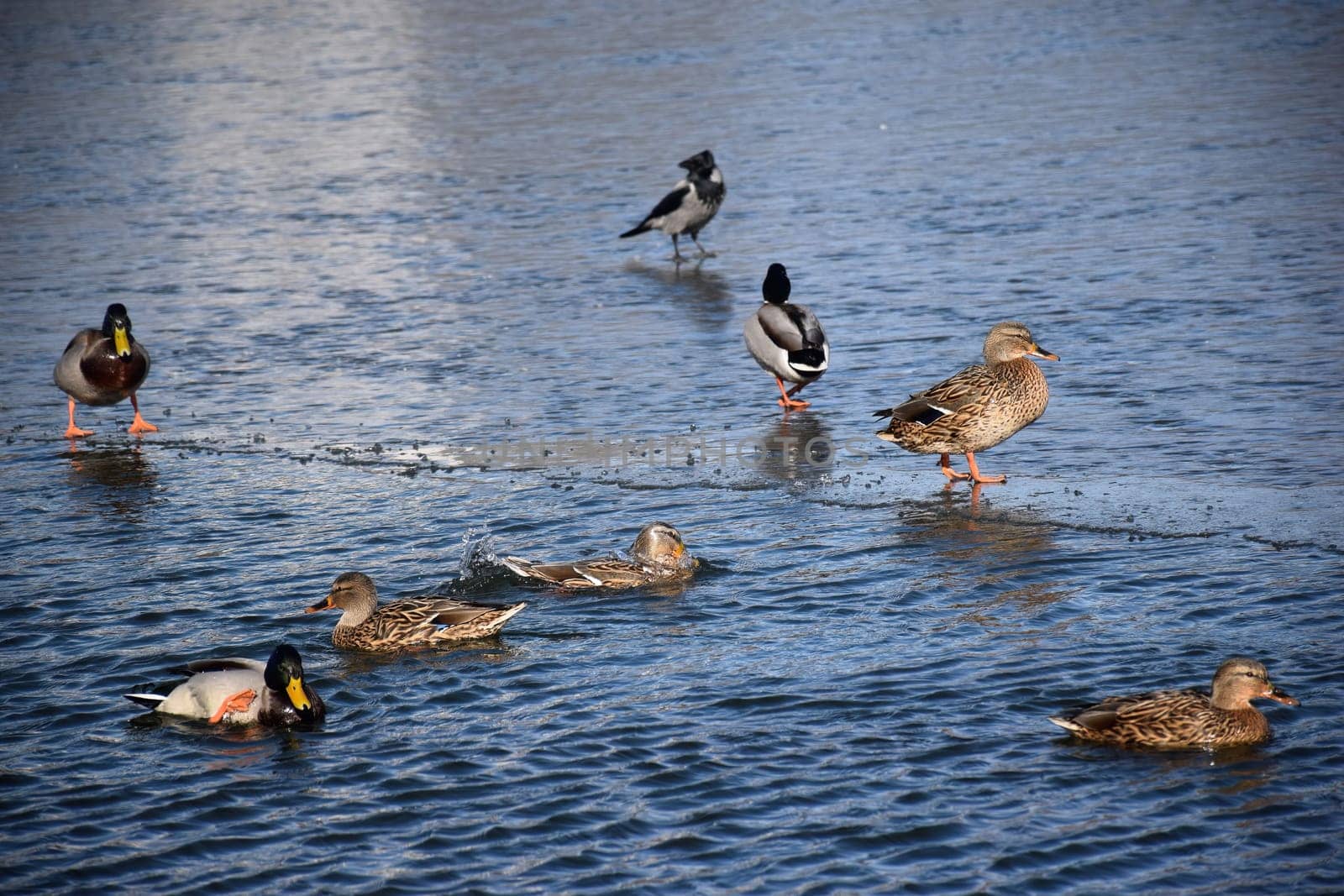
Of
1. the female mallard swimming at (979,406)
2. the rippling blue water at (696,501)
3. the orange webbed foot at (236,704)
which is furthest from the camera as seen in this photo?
the female mallard swimming at (979,406)

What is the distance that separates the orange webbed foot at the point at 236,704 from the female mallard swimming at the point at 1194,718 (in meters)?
3.73

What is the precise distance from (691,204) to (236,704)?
12.4 meters

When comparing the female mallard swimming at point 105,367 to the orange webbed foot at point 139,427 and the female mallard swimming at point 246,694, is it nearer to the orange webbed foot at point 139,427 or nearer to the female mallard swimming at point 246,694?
the orange webbed foot at point 139,427

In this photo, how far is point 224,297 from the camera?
57.4 ft

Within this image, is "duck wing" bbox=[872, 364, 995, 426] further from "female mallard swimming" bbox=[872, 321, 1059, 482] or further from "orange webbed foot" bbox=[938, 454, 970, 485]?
"orange webbed foot" bbox=[938, 454, 970, 485]

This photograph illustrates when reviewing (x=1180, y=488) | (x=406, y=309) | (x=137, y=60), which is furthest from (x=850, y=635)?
(x=137, y=60)

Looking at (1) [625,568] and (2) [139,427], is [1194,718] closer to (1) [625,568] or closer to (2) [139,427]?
(1) [625,568]

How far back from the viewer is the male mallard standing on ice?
19234mm

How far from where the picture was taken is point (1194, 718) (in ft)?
22.8

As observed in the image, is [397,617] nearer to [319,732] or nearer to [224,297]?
[319,732]

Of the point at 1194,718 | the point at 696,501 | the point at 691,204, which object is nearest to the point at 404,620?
the point at 696,501

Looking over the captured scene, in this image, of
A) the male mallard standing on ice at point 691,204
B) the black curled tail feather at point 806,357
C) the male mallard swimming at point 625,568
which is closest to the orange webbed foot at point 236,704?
the male mallard swimming at point 625,568

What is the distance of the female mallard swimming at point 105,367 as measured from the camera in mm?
13070

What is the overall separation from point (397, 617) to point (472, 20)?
111ft
